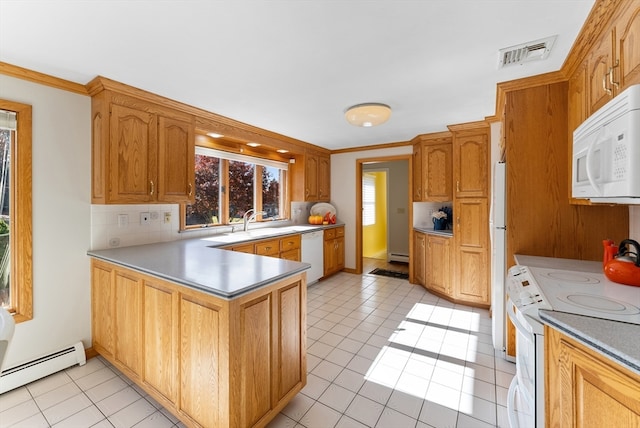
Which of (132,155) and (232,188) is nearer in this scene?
(132,155)

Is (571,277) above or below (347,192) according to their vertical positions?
below

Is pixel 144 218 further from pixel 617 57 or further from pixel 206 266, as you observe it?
pixel 617 57

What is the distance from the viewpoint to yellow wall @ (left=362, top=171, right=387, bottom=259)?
6.26m

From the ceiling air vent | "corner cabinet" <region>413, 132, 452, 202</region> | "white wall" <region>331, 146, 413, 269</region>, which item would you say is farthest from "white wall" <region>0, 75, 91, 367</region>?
"corner cabinet" <region>413, 132, 452, 202</region>

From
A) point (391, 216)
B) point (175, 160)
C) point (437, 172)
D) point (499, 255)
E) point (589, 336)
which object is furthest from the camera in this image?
point (391, 216)

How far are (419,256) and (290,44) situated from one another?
341 cm

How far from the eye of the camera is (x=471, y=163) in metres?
3.29

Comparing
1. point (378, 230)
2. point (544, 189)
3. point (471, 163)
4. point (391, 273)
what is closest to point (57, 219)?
point (544, 189)

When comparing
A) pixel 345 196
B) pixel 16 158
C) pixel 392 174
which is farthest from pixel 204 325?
pixel 392 174

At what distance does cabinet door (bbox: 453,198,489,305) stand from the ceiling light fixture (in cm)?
160

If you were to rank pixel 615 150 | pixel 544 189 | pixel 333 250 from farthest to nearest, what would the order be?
1. pixel 333 250
2. pixel 544 189
3. pixel 615 150

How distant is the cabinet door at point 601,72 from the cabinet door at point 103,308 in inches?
127

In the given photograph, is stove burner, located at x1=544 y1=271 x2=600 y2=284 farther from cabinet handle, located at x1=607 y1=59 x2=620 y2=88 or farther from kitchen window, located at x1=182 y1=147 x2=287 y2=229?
kitchen window, located at x1=182 y1=147 x2=287 y2=229

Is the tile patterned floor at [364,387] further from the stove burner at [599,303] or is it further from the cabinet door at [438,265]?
the stove burner at [599,303]
